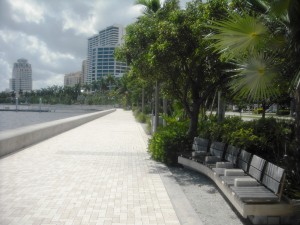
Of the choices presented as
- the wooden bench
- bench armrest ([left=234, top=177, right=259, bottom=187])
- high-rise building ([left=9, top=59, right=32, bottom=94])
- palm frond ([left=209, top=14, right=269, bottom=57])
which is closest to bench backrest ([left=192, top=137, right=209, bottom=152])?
the wooden bench

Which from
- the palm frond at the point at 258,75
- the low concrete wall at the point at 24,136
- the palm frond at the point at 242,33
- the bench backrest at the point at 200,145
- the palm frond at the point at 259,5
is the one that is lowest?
the low concrete wall at the point at 24,136

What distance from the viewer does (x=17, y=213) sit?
16.5ft

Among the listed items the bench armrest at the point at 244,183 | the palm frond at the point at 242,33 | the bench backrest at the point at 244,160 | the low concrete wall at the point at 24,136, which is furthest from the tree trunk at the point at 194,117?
the low concrete wall at the point at 24,136

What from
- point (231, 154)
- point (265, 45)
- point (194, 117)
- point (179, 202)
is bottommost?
point (179, 202)

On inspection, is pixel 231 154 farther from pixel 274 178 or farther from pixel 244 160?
pixel 274 178

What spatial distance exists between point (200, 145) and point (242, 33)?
3815 millimetres

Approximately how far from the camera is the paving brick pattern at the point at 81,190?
4.96 meters

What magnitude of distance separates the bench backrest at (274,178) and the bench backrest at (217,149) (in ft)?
7.37

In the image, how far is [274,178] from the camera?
15.5 feet

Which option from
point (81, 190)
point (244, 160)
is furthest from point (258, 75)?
point (81, 190)

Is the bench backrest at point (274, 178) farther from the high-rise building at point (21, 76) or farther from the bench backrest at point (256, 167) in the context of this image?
the high-rise building at point (21, 76)

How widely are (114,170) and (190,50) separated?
338 centimetres

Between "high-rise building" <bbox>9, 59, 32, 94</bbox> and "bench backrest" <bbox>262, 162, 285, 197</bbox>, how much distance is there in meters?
90.3

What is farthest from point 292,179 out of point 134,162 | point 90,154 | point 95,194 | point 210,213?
point 90,154
